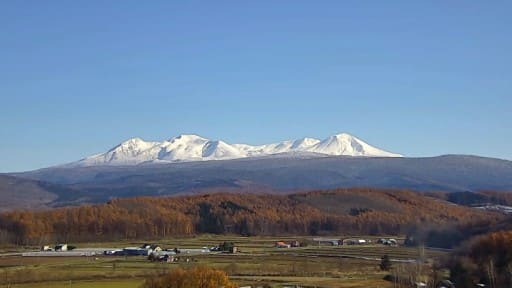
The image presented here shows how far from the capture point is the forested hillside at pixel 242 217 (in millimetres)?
63938

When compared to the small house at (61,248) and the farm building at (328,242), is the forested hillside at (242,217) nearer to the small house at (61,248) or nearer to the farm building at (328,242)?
the small house at (61,248)

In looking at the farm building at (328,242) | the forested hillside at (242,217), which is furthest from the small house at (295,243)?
the forested hillside at (242,217)

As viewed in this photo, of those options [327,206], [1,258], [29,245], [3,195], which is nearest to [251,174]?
[3,195]

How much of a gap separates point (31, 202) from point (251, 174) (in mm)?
67440

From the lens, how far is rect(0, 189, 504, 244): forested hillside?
63938 mm

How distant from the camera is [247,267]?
3941 centimetres

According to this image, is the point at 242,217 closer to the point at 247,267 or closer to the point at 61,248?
the point at 61,248

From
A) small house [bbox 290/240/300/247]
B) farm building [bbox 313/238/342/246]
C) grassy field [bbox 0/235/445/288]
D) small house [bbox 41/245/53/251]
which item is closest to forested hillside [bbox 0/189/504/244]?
small house [bbox 41/245/53/251]

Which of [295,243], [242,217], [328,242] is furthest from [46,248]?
[242,217]

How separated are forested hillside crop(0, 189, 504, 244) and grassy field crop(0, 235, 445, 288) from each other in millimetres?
11230

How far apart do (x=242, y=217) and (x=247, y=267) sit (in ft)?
118

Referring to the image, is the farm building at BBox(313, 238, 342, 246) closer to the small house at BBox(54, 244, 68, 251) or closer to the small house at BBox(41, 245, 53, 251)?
the small house at BBox(54, 244, 68, 251)

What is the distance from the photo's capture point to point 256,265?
40.5 metres

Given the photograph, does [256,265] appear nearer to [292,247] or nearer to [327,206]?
[292,247]
